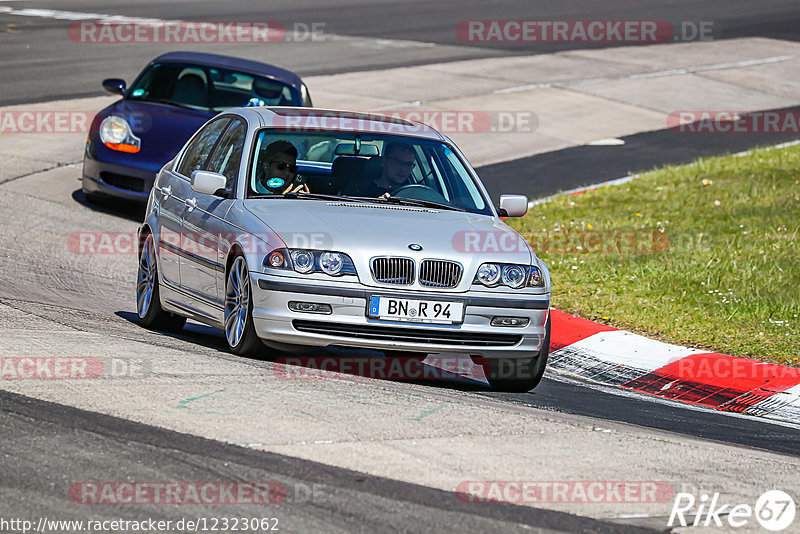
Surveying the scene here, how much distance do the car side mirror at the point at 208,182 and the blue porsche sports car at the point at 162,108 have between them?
16.5 feet

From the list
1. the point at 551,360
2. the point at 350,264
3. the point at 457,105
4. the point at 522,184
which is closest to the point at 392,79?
the point at 457,105

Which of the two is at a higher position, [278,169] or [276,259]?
[278,169]

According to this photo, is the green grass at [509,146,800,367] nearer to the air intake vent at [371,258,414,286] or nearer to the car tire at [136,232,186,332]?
the air intake vent at [371,258,414,286]

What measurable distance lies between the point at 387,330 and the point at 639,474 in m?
2.04

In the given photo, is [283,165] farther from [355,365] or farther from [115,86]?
[115,86]

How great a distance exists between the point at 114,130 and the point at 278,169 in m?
5.54

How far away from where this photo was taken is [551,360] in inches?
367

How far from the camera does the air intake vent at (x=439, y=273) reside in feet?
24.3

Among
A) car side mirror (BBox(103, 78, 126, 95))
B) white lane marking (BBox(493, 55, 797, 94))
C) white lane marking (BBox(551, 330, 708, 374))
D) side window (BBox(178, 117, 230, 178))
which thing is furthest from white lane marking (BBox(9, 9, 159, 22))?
white lane marking (BBox(551, 330, 708, 374))

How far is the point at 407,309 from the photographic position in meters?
7.34

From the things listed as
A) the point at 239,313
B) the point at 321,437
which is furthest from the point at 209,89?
the point at 321,437

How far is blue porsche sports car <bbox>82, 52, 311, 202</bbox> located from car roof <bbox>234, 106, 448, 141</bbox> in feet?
14.3

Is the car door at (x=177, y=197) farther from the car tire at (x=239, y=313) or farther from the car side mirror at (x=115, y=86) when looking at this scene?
the car side mirror at (x=115, y=86)

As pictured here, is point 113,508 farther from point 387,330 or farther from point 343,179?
point 343,179
